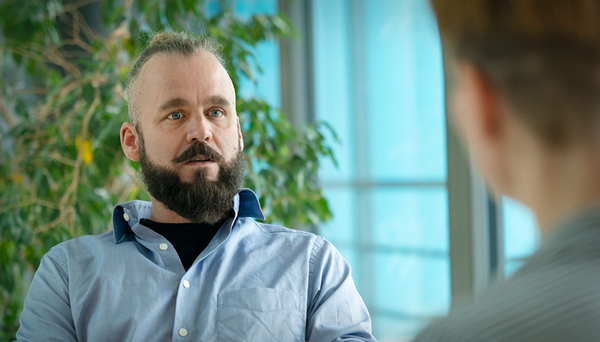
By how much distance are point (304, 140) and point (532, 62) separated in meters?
1.85

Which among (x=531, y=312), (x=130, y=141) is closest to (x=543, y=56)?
(x=531, y=312)

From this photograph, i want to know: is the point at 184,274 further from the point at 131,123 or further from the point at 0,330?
the point at 0,330

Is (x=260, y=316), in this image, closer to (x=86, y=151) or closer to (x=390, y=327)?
(x=86, y=151)

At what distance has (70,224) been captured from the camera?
2045 mm

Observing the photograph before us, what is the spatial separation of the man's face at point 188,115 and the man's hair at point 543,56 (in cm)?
105

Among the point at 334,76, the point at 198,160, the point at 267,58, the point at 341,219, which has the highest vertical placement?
the point at 267,58

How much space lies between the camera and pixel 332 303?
1.25m

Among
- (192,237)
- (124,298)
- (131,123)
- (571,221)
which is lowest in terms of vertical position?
(124,298)

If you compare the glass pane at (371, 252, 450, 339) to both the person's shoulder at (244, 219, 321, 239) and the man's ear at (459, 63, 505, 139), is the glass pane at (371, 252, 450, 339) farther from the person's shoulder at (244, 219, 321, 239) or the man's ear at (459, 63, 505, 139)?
the man's ear at (459, 63, 505, 139)

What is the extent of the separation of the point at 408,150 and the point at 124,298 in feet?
7.49

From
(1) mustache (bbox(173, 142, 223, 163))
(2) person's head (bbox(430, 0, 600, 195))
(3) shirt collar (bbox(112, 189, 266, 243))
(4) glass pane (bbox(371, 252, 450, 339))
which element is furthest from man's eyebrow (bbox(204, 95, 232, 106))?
(4) glass pane (bbox(371, 252, 450, 339))

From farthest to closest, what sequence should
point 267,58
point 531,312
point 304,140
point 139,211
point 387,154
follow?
point 267,58, point 387,154, point 304,140, point 139,211, point 531,312

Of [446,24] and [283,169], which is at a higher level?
[446,24]

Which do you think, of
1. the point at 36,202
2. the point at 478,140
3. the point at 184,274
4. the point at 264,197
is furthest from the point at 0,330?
the point at 478,140
